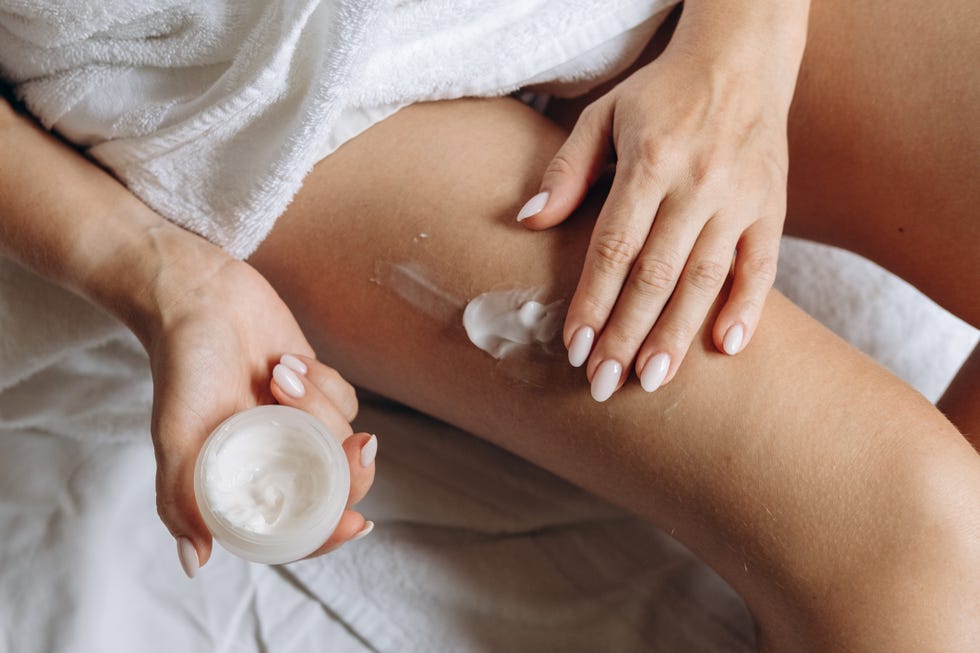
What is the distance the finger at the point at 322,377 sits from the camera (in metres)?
0.69

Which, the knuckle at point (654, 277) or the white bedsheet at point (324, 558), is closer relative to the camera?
the knuckle at point (654, 277)

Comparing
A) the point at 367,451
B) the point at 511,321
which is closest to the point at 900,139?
the point at 511,321

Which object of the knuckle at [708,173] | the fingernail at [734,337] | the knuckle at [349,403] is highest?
the knuckle at [708,173]

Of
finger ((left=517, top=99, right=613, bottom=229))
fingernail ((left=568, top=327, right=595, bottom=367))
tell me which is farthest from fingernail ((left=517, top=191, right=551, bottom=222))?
fingernail ((left=568, top=327, right=595, bottom=367))

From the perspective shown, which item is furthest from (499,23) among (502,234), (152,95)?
(152,95)

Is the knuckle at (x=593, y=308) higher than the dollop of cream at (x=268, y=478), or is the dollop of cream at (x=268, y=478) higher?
the knuckle at (x=593, y=308)

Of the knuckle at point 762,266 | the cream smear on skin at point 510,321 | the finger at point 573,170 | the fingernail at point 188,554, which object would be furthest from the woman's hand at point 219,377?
the knuckle at point 762,266

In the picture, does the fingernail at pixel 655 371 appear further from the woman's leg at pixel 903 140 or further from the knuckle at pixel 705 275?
the woman's leg at pixel 903 140

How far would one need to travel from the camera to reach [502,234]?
70cm

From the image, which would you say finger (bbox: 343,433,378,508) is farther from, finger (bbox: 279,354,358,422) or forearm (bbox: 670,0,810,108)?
forearm (bbox: 670,0,810,108)

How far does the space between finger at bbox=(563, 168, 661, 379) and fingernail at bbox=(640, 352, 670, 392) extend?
0.13ft

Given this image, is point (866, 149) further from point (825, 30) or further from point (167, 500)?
point (167, 500)

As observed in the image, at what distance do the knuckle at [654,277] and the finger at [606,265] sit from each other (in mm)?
13

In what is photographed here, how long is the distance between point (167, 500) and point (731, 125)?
0.51 m
